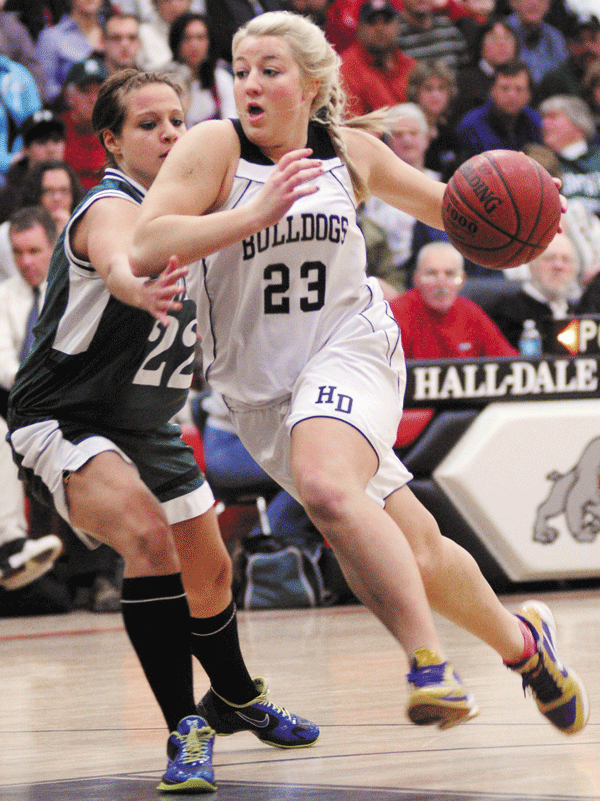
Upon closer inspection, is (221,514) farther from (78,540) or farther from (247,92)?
(247,92)

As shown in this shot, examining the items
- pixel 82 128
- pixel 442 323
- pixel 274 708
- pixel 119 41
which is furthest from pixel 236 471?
pixel 119 41

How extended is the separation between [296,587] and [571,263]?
255 centimetres

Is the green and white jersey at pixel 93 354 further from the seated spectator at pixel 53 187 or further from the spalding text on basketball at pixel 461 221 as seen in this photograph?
the seated spectator at pixel 53 187

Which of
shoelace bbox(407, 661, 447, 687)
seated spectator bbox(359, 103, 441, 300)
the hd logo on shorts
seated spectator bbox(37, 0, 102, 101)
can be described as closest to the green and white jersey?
the hd logo on shorts

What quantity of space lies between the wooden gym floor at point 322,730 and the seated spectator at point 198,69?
13.5ft

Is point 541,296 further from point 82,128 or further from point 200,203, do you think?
point 200,203

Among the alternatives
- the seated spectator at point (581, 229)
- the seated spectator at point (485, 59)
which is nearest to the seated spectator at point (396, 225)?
the seated spectator at point (581, 229)

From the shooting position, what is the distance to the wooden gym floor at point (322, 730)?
2.56m

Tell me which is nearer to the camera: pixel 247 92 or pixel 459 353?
pixel 247 92

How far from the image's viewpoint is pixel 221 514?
19.8 ft

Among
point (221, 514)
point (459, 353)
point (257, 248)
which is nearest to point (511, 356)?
point (459, 353)

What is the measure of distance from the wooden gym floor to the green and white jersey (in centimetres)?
88

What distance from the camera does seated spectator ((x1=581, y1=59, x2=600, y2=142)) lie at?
956cm

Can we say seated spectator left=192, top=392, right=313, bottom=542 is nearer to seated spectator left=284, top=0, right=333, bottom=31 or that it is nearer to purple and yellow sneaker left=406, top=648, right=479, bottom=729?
purple and yellow sneaker left=406, top=648, right=479, bottom=729
